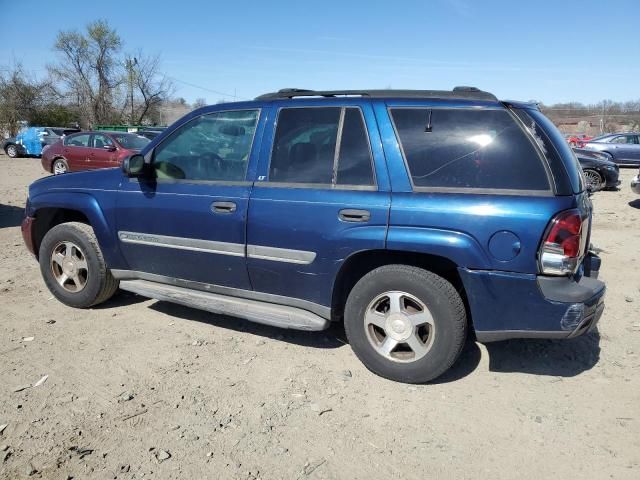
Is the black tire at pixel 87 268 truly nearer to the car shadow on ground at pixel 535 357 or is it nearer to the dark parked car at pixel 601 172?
the car shadow on ground at pixel 535 357

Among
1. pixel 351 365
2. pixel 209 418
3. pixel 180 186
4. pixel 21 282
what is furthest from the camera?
pixel 21 282

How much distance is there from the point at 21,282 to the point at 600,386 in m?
5.50

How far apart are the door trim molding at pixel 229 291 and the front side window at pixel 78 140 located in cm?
1375

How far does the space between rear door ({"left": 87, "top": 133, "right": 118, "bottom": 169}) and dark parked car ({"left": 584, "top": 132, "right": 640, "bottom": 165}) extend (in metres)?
16.6

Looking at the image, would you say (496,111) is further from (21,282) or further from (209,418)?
(21,282)

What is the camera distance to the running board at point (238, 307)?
12.0 feet

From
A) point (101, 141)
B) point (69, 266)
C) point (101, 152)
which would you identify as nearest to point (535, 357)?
point (69, 266)

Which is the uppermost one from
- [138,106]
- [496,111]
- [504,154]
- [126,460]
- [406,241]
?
[138,106]

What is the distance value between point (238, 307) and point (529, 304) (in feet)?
6.64

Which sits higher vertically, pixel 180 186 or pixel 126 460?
pixel 180 186

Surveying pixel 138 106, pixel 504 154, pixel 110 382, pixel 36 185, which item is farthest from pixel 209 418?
pixel 138 106

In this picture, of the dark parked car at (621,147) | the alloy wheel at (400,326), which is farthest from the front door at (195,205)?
the dark parked car at (621,147)

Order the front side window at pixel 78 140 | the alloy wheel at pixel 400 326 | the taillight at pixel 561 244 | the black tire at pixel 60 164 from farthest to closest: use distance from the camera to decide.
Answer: the black tire at pixel 60 164
the front side window at pixel 78 140
the alloy wheel at pixel 400 326
the taillight at pixel 561 244

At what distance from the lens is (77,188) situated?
15.0 feet
